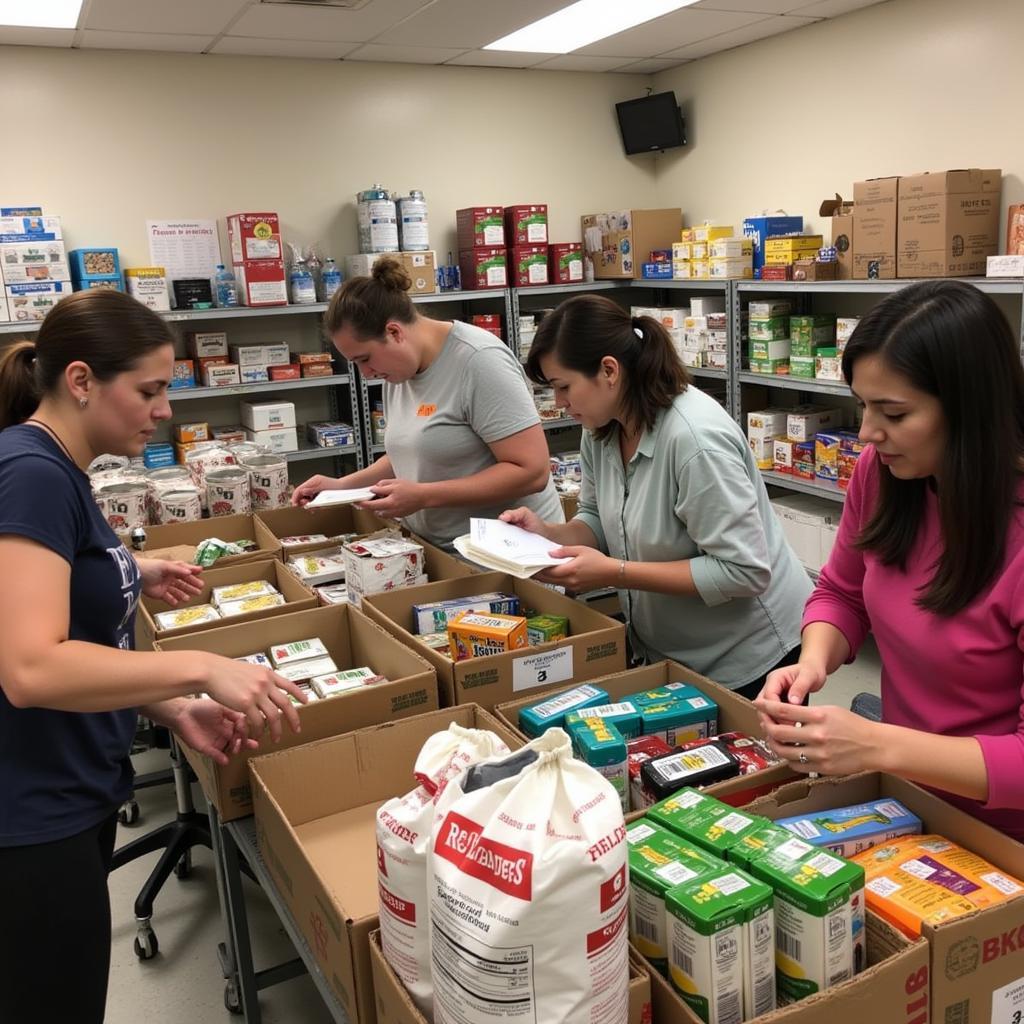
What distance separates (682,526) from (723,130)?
4.44 m

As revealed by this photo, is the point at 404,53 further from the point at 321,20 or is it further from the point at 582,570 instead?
the point at 582,570

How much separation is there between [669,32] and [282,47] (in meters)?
1.98

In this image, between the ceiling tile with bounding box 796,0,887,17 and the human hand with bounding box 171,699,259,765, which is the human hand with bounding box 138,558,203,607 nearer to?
the human hand with bounding box 171,699,259,765

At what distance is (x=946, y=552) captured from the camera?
4.51 feet

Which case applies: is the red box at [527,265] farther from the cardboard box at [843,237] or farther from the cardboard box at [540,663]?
the cardboard box at [540,663]

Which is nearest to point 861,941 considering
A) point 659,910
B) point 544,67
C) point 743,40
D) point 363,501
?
point 659,910

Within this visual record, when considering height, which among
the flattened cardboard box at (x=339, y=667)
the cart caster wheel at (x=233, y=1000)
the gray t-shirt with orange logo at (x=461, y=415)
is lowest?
the cart caster wheel at (x=233, y=1000)

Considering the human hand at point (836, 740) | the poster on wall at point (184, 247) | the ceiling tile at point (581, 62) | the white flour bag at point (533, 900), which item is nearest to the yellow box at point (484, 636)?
the human hand at point (836, 740)

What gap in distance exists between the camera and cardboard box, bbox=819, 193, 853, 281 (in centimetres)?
446

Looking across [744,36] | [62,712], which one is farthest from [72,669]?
[744,36]

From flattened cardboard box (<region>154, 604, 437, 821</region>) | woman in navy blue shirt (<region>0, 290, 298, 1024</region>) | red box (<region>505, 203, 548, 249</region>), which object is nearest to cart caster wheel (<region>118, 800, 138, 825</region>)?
flattened cardboard box (<region>154, 604, 437, 821</region>)

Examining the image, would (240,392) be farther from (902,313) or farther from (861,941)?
(861,941)

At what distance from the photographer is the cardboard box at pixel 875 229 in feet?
13.8

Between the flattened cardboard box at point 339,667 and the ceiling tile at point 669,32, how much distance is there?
3.65 m
